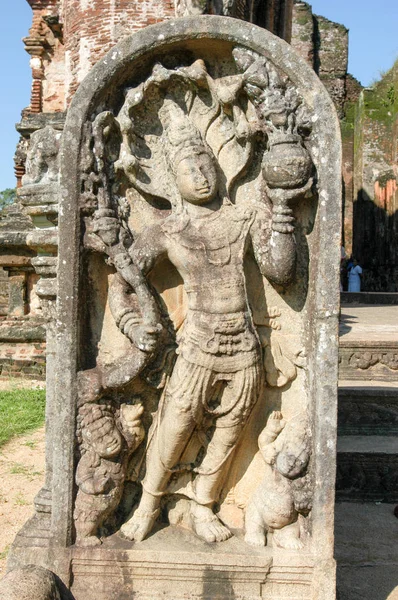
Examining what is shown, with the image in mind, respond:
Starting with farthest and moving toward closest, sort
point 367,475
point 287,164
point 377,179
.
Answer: point 377,179 < point 367,475 < point 287,164

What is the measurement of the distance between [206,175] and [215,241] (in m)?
0.34

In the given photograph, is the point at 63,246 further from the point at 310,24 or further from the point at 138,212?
the point at 310,24

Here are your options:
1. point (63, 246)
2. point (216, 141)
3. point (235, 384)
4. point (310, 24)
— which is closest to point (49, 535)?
point (235, 384)

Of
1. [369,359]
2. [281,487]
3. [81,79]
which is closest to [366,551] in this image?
[281,487]

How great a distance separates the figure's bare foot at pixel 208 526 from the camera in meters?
3.26

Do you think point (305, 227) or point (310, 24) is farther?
point (310, 24)

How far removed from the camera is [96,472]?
3.20 meters

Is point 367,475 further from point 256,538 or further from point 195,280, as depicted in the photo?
point 195,280

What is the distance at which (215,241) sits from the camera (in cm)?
316

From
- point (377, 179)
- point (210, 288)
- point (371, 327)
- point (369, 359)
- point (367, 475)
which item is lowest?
point (367, 475)

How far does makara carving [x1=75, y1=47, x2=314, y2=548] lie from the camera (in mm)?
3125

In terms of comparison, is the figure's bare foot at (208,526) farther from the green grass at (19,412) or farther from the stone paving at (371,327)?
the stone paving at (371,327)

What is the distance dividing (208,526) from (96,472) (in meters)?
0.68

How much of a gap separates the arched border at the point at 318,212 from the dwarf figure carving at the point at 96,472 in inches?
13.1
